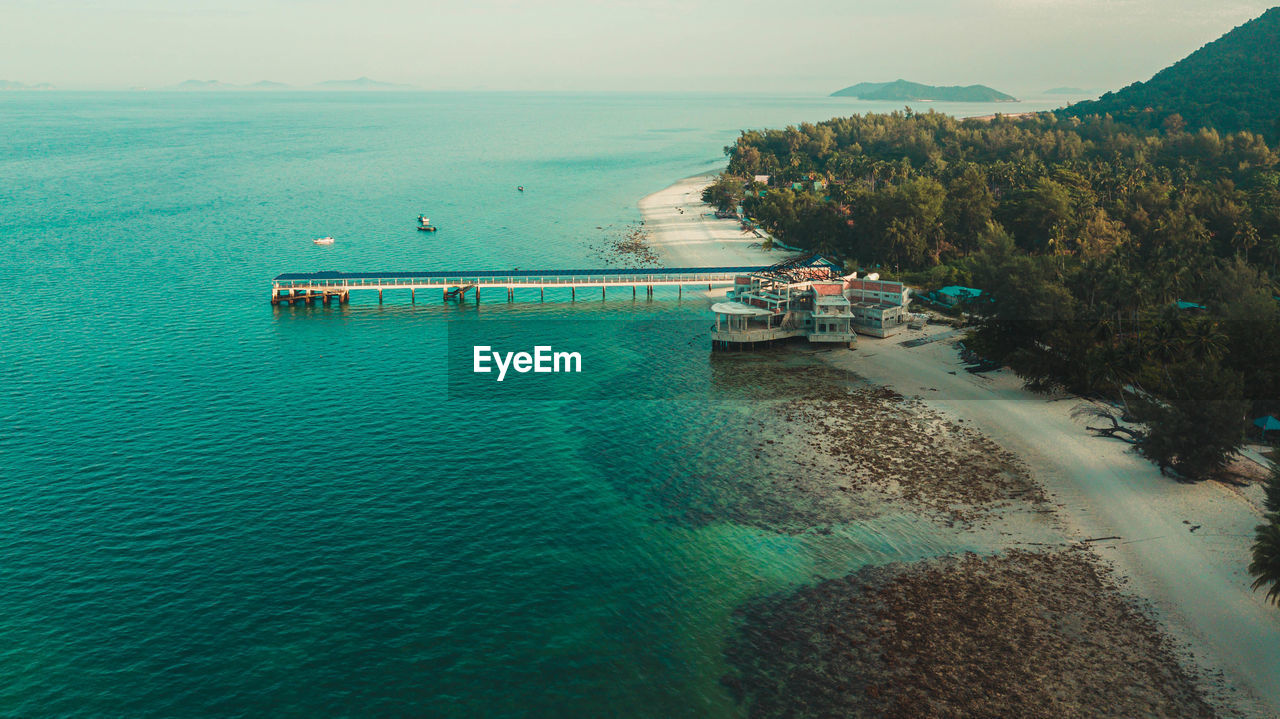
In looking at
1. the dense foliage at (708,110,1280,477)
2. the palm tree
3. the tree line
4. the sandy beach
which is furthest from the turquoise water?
the dense foliage at (708,110,1280,477)

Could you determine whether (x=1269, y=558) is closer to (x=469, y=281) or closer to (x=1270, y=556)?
(x=1270, y=556)

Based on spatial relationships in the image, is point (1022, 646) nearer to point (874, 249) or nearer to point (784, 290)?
point (784, 290)

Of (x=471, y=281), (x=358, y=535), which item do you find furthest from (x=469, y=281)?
(x=358, y=535)

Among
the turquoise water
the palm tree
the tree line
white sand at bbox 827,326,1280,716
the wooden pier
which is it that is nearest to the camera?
the turquoise water

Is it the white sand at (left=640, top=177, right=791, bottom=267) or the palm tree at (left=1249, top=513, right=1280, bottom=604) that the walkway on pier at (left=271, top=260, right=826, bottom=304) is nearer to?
the white sand at (left=640, top=177, right=791, bottom=267)

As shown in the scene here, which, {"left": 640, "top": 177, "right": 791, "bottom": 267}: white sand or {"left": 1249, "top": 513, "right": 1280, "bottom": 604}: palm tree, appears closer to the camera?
{"left": 1249, "top": 513, "right": 1280, "bottom": 604}: palm tree

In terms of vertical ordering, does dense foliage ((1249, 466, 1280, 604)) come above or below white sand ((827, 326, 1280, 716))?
above

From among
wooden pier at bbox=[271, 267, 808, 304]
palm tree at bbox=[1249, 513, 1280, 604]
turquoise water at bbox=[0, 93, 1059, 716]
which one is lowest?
turquoise water at bbox=[0, 93, 1059, 716]
